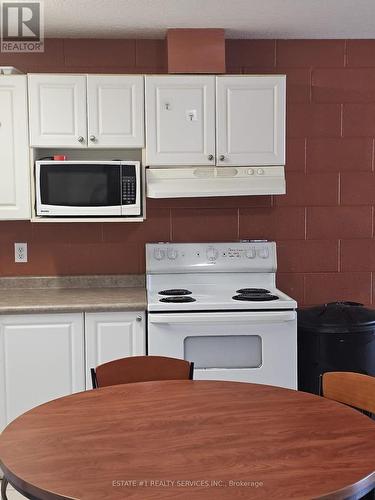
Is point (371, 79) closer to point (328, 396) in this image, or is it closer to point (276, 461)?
point (328, 396)

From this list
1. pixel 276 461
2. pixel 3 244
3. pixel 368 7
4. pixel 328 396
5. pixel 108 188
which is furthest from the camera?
pixel 3 244

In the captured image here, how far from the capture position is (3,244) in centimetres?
387

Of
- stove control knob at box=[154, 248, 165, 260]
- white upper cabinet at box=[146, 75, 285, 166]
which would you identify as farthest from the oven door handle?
white upper cabinet at box=[146, 75, 285, 166]

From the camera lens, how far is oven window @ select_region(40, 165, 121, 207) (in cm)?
348

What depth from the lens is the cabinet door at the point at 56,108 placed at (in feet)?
11.3

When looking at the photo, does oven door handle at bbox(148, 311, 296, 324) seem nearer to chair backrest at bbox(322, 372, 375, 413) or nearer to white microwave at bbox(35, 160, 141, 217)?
white microwave at bbox(35, 160, 141, 217)

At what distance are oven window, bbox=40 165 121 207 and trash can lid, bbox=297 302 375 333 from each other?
1.24 meters

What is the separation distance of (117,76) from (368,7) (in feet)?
4.51

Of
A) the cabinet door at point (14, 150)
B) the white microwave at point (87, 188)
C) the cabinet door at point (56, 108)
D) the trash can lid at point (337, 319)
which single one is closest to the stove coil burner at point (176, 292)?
the white microwave at point (87, 188)

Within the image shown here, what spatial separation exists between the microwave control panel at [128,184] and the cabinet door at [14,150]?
1.73 ft

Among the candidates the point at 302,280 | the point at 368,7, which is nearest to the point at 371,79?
the point at 368,7

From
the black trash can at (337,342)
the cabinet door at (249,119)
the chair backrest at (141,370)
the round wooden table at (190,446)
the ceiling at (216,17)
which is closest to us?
the round wooden table at (190,446)

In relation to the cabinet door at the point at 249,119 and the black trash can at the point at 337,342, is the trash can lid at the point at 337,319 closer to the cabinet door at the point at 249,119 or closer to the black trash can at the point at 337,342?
the black trash can at the point at 337,342

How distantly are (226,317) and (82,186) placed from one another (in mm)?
1077
